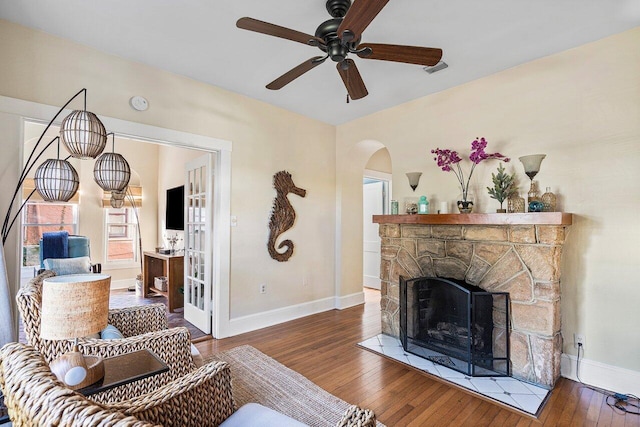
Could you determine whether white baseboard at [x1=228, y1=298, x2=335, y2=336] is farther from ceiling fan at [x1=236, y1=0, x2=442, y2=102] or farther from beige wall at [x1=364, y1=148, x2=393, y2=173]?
ceiling fan at [x1=236, y1=0, x2=442, y2=102]

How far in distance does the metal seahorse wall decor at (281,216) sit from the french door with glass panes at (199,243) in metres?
0.75

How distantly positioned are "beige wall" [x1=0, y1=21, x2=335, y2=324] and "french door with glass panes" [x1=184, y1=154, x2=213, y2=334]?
299mm

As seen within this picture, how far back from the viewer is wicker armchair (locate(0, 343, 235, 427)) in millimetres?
639

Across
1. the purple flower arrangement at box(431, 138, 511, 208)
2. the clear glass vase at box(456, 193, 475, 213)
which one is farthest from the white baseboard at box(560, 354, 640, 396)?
the purple flower arrangement at box(431, 138, 511, 208)

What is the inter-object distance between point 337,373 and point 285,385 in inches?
19.1

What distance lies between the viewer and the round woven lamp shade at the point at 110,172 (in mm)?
2639

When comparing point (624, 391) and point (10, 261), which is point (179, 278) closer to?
point (10, 261)

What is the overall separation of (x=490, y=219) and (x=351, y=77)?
173cm

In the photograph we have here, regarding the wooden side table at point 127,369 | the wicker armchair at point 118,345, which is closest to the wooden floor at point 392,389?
the wicker armchair at point 118,345

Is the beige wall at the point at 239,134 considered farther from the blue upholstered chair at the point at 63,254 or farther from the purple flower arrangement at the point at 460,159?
the purple flower arrangement at the point at 460,159

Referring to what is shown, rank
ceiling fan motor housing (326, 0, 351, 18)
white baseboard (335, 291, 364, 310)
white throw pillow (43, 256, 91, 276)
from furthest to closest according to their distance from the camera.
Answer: white baseboard (335, 291, 364, 310) → white throw pillow (43, 256, 91, 276) → ceiling fan motor housing (326, 0, 351, 18)

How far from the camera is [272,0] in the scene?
2113 millimetres

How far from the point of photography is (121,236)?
630 cm

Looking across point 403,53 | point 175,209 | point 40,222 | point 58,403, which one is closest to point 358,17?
point 403,53
